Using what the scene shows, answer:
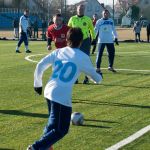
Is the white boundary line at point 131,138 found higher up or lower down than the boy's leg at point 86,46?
lower down

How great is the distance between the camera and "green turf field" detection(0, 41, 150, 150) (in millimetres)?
8133

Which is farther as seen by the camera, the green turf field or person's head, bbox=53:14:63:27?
person's head, bbox=53:14:63:27

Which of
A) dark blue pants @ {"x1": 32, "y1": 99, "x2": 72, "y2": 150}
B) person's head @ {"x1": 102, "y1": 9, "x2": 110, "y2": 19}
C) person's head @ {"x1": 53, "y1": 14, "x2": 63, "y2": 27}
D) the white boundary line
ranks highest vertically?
person's head @ {"x1": 102, "y1": 9, "x2": 110, "y2": 19}

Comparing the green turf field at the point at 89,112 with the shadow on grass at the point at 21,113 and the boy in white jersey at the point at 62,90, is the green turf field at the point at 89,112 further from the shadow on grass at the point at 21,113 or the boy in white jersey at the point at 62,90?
the boy in white jersey at the point at 62,90

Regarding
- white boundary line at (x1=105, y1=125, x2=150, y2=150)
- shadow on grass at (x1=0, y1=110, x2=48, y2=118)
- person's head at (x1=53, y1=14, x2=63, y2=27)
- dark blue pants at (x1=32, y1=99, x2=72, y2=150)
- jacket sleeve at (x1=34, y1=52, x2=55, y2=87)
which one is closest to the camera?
dark blue pants at (x1=32, y1=99, x2=72, y2=150)

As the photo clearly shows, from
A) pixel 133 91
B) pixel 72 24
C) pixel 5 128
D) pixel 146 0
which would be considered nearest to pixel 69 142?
pixel 5 128

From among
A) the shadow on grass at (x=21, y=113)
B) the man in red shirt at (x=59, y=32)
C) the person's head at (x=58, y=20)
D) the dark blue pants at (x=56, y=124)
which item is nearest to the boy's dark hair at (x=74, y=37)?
the dark blue pants at (x=56, y=124)

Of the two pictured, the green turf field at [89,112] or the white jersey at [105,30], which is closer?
the green turf field at [89,112]

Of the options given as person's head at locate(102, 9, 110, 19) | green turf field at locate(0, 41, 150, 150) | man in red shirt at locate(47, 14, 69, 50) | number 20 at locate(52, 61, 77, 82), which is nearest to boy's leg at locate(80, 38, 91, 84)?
green turf field at locate(0, 41, 150, 150)

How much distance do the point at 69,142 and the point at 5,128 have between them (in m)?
1.46

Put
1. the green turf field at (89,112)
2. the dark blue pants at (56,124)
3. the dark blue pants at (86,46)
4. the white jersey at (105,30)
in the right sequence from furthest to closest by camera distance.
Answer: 1. the white jersey at (105,30)
2. the dark blue pants at (86,46)
3. the green turf field at (89,112)
4. the dark blue pants at (56,124)

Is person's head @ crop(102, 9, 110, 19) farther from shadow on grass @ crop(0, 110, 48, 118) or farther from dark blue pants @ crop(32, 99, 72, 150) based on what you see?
dark blue pants @ crop(32, 99, 72, 150)

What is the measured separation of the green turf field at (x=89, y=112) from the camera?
8133 mm

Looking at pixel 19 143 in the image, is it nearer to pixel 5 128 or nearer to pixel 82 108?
pixel 5 128
